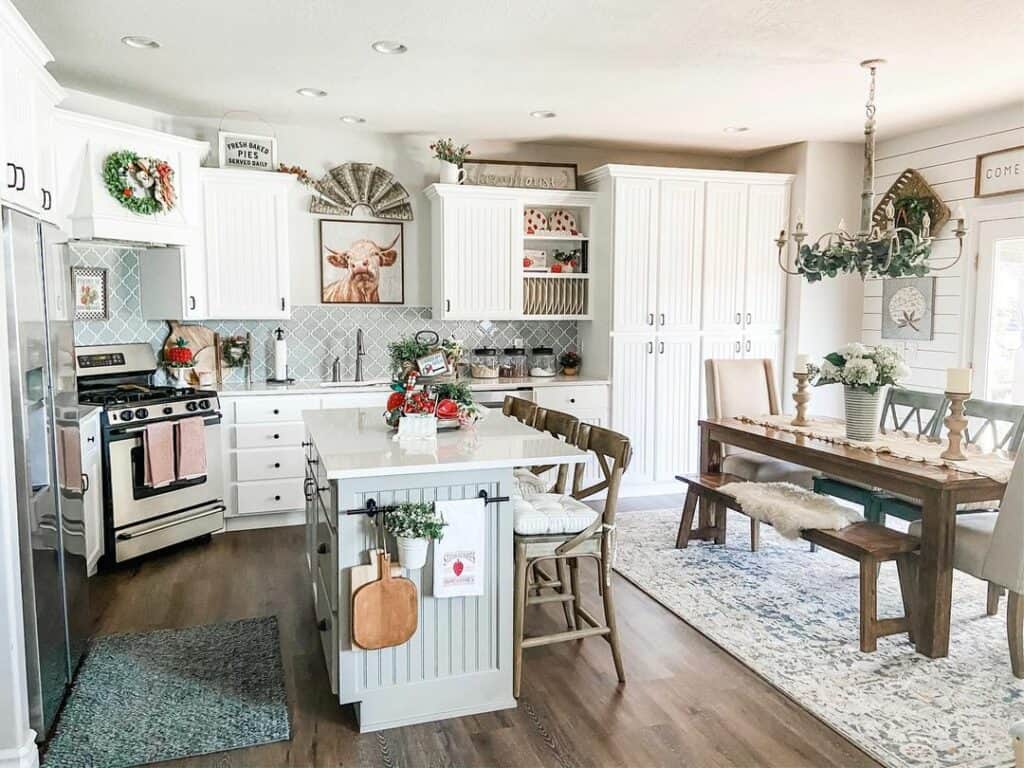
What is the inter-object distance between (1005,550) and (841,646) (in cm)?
78

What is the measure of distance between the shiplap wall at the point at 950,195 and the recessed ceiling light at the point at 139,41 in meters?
4.99

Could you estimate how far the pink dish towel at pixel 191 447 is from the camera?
4449 millimetres

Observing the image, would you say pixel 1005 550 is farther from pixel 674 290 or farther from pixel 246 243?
pixel 246 243

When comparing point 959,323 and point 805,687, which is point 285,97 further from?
point 959,323

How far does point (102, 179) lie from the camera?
161 inches

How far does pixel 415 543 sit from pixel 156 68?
3.15m

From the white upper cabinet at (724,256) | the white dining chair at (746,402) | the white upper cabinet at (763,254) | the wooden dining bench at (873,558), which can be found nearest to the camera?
the wooden dining bench at (873,558)

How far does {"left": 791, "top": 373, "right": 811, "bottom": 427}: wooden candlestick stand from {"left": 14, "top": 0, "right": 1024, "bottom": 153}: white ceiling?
66.5 inches

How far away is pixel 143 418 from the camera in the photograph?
4266mm

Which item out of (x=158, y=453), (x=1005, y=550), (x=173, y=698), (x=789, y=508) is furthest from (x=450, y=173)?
(x=1005, y=550)

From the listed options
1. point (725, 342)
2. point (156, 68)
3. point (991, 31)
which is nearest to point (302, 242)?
point (156, 68)

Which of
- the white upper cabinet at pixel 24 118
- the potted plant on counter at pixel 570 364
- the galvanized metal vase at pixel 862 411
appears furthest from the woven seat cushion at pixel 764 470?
the white upper cabinet at pixel 24 118

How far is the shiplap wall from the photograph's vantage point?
4.93m

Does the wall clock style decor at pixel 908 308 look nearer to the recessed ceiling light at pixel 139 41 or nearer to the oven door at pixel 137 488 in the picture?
the oven door at pixel 137 488
